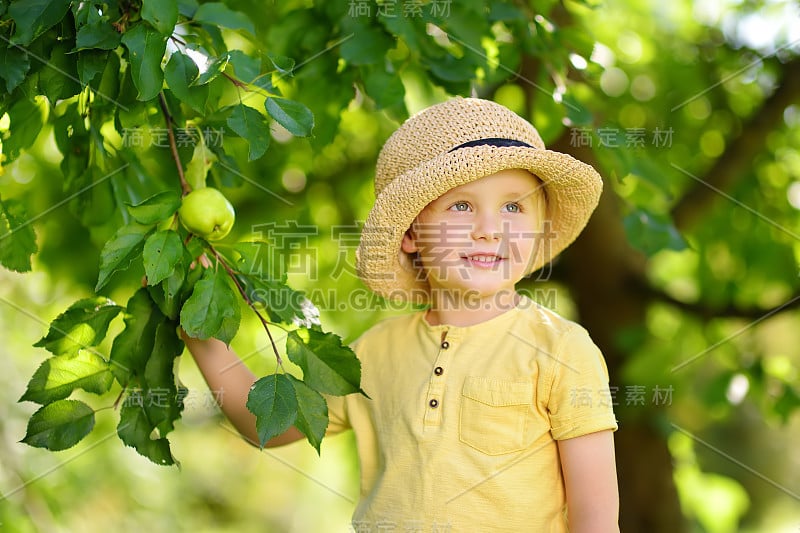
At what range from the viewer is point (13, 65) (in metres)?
1.24

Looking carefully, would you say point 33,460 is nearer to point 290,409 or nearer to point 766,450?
point 290,409

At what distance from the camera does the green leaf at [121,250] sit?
1079 mm

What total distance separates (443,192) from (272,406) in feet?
1.42

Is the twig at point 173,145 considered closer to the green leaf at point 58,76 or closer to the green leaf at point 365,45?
the green leaf at point 58,76

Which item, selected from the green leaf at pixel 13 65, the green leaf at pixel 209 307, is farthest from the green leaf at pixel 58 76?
the green leaf at pixel 209 307

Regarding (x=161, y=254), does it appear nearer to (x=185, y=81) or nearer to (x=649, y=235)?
(x=185, y=81)

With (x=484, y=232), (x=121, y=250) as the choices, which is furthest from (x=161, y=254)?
(x=484, y=232)

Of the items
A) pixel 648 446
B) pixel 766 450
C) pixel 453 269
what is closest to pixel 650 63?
pixel 648 446

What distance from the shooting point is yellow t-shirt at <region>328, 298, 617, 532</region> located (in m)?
1.28

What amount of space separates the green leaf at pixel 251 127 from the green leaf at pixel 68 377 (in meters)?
0.39

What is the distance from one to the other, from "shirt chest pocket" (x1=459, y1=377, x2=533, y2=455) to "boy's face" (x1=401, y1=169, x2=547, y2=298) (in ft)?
0.51

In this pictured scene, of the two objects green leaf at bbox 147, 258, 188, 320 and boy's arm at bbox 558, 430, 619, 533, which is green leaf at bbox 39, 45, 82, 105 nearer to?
green leaf at bbox 147, 258, 188, 320

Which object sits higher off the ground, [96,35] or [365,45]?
[96,35]

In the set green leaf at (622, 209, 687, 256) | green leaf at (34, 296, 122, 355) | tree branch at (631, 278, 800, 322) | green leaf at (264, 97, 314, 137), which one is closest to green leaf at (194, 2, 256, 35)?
green leaf at (264, 97, 314, 137)
